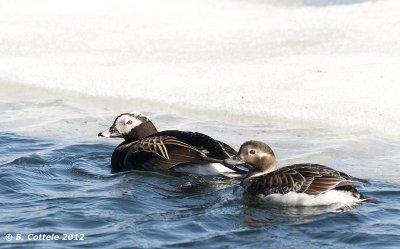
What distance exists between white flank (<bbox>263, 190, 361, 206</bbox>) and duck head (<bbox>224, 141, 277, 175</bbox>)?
487 mm

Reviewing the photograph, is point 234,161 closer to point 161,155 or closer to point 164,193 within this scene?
point 164,193

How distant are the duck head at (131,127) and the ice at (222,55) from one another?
2.42 feet

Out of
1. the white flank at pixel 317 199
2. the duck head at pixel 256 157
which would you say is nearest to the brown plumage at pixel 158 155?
the duck head at pixel 256 157

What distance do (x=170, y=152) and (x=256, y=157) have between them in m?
0.89

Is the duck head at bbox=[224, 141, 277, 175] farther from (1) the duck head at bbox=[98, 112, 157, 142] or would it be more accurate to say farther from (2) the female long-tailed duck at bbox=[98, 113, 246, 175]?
(1) the duck head at bbox=[98, 112, 157, 142]

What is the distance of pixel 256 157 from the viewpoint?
7.50 meters

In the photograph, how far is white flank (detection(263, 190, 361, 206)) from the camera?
22.5ft

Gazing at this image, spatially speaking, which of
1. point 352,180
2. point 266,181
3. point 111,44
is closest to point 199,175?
point 266,181

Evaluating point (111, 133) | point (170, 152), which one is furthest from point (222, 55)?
point (170, 152)

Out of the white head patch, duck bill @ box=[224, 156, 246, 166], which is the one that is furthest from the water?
the white head patch

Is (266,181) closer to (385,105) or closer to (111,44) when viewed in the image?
(385,105)

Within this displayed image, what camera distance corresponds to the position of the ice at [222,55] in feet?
30.0

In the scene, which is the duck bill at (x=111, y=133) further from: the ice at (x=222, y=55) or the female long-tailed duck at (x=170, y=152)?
the ice at (x=222, y=55)

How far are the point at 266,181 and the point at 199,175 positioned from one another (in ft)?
2.79
